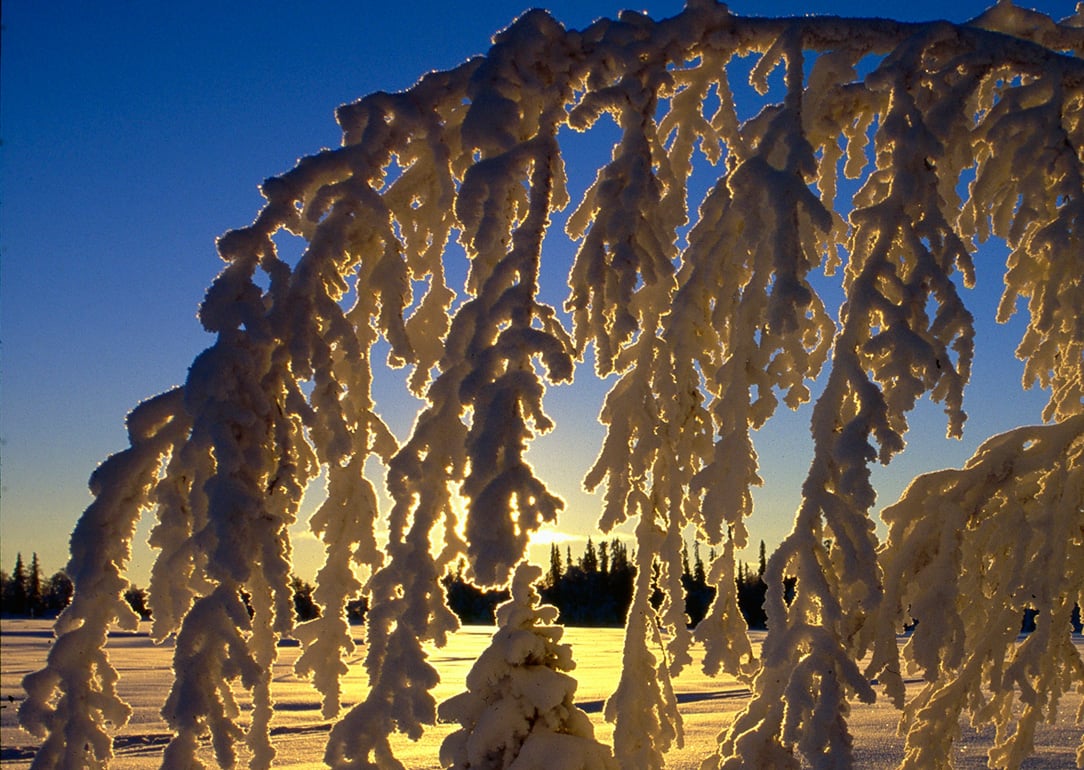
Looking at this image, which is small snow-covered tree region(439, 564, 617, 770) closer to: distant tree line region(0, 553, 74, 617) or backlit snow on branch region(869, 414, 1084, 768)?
backlit snow on branch region(869, 414, 1084, 768)

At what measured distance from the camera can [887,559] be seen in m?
3.35

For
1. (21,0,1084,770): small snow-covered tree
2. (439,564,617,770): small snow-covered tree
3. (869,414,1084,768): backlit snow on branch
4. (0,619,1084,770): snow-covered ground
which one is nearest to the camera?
(21,0,1084,770): small snow-covered tree

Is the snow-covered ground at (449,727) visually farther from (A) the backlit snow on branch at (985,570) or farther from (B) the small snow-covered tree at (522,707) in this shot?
(A) the backlit snow on branch at (985,570)

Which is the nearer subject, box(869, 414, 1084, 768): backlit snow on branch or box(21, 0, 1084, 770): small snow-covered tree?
box(21, 0, 1084, 770): small snow-covered tree

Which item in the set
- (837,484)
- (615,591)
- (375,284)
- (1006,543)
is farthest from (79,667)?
(615,591)

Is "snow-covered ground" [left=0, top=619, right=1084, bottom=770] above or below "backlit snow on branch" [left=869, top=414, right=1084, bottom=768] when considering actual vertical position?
below

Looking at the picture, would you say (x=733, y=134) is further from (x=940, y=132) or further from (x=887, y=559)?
(x=887, y=559)

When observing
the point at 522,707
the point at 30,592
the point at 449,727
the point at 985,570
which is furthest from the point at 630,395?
the point at 30,592

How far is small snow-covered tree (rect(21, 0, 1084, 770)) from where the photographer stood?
8.01 ft

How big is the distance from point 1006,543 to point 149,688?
10.2m

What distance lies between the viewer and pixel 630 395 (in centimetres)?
338

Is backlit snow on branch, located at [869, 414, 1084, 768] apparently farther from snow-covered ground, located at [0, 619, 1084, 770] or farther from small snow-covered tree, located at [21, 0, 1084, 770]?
snow-covered ground, located at [0, 619, 1084, 770]

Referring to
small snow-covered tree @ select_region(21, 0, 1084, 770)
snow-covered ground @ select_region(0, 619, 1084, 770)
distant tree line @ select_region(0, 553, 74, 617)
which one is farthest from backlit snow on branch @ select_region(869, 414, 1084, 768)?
distant tree line @ select_region(0, 553, 74, 617)

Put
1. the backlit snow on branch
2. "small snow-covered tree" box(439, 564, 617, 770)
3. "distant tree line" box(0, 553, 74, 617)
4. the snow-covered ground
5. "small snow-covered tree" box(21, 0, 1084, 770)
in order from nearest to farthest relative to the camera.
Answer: "small snow-covered tree" box(21, 0, 1084, 770)
the backlit snow on branch
"small snow-covered tree" box(439, 564, 617, 770)
the snow-covered ground
"distant tree line" box(0, 553, 74, 617)
